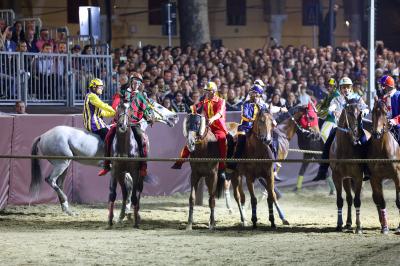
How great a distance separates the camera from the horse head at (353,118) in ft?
58.7

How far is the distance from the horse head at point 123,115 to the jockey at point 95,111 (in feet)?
5.99

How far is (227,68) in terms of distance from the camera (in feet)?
98.5

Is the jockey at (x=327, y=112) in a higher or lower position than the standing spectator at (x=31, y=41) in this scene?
lower

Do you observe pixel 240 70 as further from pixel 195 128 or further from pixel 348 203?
pixel 348 203

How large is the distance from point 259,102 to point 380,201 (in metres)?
3.02

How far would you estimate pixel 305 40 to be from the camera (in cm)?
5238

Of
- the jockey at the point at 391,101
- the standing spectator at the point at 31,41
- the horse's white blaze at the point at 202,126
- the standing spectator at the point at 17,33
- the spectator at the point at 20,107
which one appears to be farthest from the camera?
the standing spectator at the point at 17,33

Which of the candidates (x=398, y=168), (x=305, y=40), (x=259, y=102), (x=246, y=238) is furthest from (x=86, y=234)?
(x=305, y=40)

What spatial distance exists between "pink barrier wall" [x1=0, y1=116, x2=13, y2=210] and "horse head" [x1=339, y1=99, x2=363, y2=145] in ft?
24.6

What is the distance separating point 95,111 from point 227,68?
363 inches

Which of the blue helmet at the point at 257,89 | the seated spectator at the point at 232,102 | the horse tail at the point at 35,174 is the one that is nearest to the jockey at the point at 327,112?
the seated spectator at the point at 232,102

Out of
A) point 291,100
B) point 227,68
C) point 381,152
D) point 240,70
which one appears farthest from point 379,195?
point 227,68

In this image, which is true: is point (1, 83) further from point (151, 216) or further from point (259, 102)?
point (259, 102)

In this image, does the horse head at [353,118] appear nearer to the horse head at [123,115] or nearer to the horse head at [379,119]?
the horse head at [379,119]
